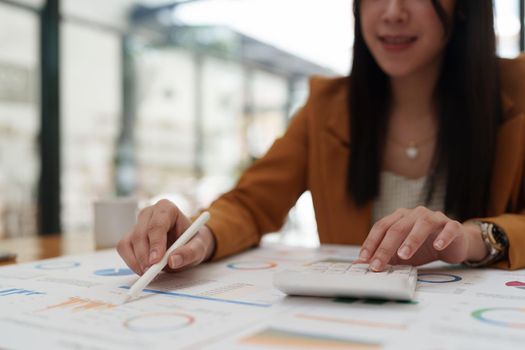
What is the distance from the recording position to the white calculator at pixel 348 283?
497 mm

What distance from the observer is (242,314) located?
0.48 metres

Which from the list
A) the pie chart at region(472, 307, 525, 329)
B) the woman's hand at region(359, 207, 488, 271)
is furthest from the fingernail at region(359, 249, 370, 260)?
the pie chart at region(472, 307, 525, 329)

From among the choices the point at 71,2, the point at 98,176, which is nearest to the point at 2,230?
the point at 98,176

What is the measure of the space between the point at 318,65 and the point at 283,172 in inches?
137

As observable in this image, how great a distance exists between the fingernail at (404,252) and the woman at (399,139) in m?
0.31

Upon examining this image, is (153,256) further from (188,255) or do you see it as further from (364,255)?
(364,255)

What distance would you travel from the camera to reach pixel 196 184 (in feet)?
14.6

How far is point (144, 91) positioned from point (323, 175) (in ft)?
10.4

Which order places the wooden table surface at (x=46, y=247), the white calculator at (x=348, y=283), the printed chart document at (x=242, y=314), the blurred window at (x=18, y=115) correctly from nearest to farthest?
the printed chart document at (x=242, y=314) < the white calculator at (x=348, y=283) < the wooden table surface at (x=46, y=247) < the blurred window at (x=18, y=115)

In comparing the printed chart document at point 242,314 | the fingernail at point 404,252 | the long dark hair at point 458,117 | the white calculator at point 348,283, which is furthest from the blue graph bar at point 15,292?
the long dark hair at point 458,117

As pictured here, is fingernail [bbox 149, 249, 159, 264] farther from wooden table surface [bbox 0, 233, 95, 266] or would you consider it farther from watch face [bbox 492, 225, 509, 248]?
watch face [bbox 492, 225, 509, 248]

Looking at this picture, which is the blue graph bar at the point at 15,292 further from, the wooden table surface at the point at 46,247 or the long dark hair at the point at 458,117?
the long dark hair at the point at 458,117

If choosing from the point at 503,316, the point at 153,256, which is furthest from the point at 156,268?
the point at 503,316

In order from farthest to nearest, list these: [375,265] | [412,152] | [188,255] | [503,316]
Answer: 1. [412,152]
2. [188,255]
3. [375,265]
4. [503,316]
